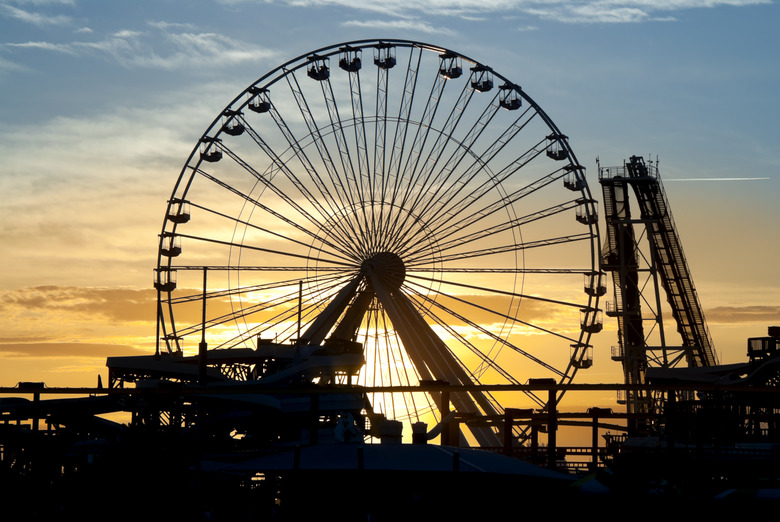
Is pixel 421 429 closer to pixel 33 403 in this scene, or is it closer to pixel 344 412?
pixel 344 412

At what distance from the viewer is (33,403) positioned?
45.4 metres

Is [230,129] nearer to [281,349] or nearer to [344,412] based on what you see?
[281,349]

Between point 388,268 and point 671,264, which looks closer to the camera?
point 388,268

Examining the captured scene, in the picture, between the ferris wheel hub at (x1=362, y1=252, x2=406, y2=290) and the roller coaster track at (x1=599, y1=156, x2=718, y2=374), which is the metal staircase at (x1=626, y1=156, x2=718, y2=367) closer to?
the roller coaster track at (x1=599, y1=156, x2=718, y2=374)

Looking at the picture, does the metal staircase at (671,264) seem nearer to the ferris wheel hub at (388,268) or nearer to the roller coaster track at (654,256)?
the roller coaster track at (654,256)

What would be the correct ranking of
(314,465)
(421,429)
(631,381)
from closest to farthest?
(314,465) → (421,429) → (631,381)

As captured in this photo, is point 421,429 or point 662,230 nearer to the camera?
point 421,429

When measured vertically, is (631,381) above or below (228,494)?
above

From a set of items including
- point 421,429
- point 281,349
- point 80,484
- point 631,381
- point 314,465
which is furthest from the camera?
point 631,381

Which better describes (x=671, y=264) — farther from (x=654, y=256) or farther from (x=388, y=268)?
(x=388, y=268)

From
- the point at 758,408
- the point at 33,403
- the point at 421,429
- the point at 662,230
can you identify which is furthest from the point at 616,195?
the point at 33,403

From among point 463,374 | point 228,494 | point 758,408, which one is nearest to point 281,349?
point 463,374

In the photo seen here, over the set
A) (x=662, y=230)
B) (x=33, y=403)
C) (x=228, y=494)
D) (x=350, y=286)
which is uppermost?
(x=662, y=230)

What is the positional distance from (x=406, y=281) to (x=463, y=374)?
204 inches
